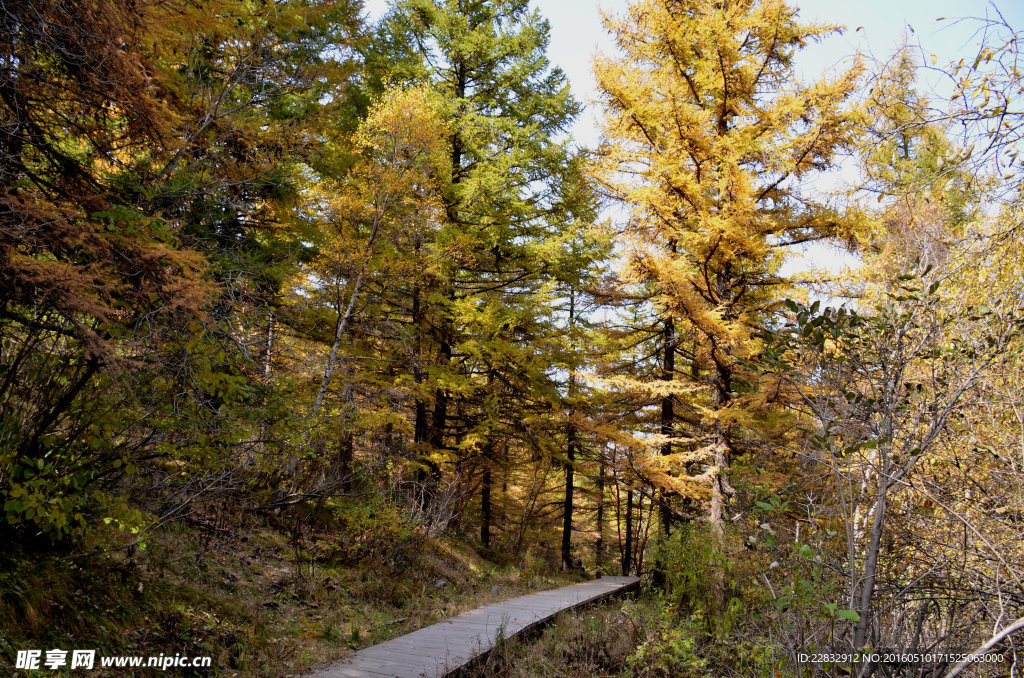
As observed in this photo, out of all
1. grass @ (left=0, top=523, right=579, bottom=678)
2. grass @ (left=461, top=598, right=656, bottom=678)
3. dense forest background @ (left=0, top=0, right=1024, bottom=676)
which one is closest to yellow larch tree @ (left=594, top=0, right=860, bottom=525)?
dense forest background @ (left=0, top=0, right=1024, bottom=676)

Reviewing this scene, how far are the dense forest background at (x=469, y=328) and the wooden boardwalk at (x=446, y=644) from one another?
58 centimetres

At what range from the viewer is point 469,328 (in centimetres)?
1174

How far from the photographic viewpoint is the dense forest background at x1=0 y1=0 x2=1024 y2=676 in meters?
3.68

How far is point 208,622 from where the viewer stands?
17.7ft

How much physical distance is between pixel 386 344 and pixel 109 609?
27.3ft

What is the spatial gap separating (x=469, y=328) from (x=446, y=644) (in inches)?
270

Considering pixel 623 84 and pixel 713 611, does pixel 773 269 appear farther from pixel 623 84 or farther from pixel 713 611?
pixel 713 611

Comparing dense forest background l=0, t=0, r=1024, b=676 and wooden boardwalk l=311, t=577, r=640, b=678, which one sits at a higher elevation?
dense forest background l=0, t=0, r=1024, b=676

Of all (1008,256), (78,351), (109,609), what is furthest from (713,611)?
(78,351)

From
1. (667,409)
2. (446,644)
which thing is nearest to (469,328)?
(667,409)

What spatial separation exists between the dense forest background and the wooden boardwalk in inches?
22.9

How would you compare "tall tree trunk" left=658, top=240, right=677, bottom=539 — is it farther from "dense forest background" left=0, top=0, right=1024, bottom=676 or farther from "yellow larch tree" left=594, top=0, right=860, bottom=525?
"yellow larch tree" left=594, top=0, right=860, bottom=525

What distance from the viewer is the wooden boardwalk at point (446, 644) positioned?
16.8ft

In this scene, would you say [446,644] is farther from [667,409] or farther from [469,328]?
[667,409]
